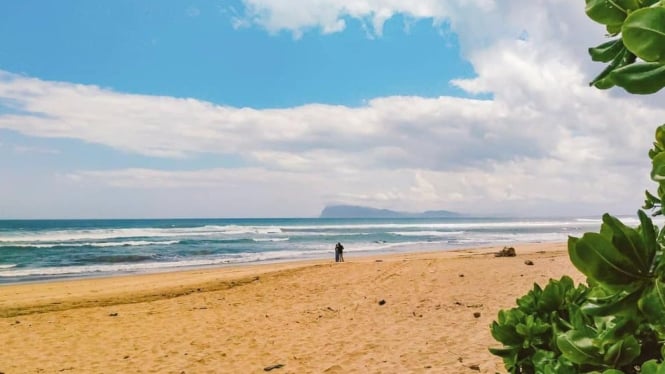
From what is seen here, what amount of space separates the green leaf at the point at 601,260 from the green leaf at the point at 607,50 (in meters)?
0.41

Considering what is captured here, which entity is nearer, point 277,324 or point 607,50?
point 607,50

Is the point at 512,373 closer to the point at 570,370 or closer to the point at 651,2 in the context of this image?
the point at 570,370

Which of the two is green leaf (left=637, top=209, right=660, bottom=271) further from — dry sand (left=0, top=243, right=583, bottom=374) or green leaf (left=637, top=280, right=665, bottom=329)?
dry sand (left=0, top=243, right=583, bottom=374)

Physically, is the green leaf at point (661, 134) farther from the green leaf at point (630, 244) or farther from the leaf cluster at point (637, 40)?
A: the green leaf at point (630, 244)


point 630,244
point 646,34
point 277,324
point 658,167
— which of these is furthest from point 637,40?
point 277,324

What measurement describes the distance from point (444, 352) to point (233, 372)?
2.68 meters

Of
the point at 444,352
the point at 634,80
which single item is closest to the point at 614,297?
the point at 634,80

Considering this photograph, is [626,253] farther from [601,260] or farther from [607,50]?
[607,50]

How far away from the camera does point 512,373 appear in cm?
185

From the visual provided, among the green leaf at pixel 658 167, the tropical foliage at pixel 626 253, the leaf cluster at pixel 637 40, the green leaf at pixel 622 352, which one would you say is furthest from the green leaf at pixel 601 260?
the green leaf at pixel 622 352

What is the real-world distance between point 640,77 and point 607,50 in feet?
1.04

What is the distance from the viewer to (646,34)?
0.61 meters

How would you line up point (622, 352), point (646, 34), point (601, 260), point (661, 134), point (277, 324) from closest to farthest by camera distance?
point (646, 34) → point (601, 260) → point (661, 134) → point (622, 352) → point (277, 324)

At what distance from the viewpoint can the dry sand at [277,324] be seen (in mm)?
6656
